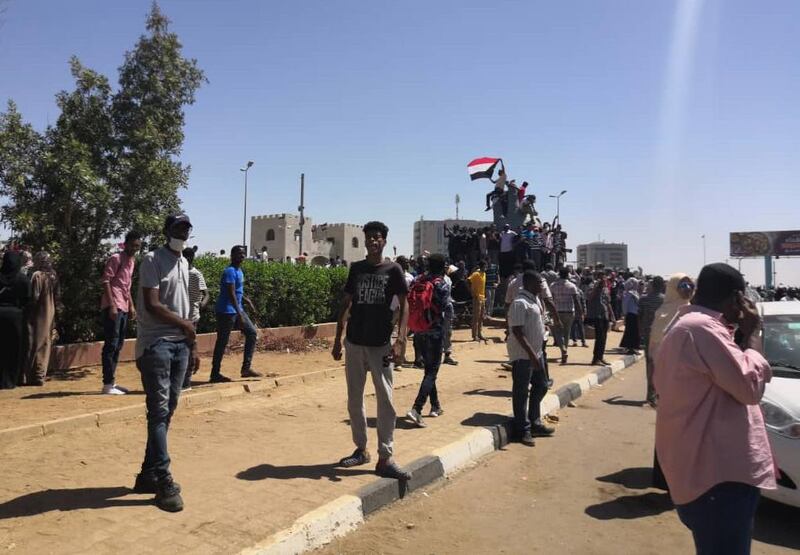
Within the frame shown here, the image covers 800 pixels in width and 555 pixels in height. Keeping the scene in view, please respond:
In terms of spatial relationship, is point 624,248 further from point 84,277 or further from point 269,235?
point 84,277

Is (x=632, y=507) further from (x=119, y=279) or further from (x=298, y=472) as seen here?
(x=119, y=279)

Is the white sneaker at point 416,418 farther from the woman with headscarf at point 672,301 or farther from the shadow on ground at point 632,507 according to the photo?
the woman with headscarf at point 672,301

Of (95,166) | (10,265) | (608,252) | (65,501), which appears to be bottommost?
(65,501)

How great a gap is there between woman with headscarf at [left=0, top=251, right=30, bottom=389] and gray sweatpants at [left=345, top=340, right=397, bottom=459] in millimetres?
5197

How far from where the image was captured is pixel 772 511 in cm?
456

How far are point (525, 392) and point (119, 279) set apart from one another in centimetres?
507

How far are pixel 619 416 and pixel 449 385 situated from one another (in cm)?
259

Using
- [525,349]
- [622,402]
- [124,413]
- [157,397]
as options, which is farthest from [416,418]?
[622,402]

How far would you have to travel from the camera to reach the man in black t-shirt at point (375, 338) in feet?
15.8

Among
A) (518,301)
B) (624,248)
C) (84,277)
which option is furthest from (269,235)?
(624,248)

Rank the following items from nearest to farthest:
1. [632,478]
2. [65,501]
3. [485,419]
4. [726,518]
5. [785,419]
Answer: [726,518] → [65,501] → [785,419] → [632,478] → [485,419]

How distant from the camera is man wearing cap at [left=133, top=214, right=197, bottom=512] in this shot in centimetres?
396

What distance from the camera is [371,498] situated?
4371mm

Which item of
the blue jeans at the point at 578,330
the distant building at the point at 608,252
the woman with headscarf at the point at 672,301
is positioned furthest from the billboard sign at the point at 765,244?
the woman with headscarf at the point at 672,301
